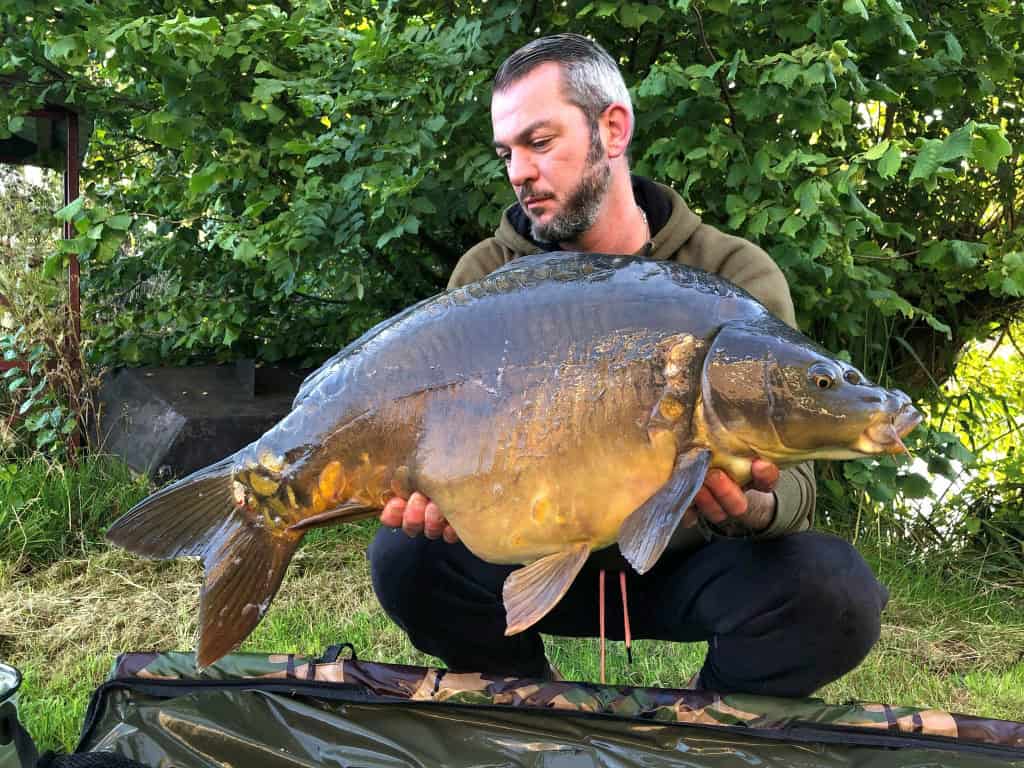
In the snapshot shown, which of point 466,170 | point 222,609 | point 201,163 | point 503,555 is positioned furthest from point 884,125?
point 222,609

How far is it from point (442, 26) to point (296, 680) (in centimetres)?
156

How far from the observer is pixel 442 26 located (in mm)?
2297

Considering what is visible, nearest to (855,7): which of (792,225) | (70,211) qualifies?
(792,225)

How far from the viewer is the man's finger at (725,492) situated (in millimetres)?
1138

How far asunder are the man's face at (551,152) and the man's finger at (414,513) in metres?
0.60

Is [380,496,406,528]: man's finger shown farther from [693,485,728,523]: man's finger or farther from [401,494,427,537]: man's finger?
[693,485,728,523]: man's finger

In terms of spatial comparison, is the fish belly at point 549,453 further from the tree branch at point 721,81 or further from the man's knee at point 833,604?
the tree branch at point 721,81

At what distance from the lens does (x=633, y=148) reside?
228 cm

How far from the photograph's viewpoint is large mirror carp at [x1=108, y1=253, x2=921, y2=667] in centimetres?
106

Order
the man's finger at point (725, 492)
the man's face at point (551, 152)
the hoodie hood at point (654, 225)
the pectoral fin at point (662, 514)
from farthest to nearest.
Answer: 1. the hoodie hood at point (654, 225)
2. the man's face at point (551, 152)
3. the man's finger at point (725, 492)
4. the pectoral fin at point (662, 514)

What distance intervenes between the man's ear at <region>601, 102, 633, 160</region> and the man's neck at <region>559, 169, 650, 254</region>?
0.04 m

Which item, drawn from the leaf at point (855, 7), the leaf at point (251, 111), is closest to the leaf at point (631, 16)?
the leaf at point (855, 7)

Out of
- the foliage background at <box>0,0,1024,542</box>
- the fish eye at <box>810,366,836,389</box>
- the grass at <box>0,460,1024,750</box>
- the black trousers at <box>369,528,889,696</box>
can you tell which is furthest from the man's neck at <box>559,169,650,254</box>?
the grass at <box>0,460,1024,750</box>

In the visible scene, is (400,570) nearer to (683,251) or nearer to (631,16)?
(683,251)
